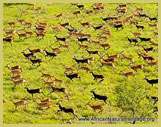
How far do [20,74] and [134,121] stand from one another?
9.80 metres

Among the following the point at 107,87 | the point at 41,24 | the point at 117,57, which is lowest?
the point at 107,87

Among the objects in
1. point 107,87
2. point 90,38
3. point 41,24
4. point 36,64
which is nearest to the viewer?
point 107,87

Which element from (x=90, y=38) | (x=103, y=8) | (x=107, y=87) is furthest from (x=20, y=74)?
(x=103, y=8)

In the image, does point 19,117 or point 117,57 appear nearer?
point 19,117

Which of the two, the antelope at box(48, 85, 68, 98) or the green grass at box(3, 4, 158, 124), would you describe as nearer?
the green grass at box(3, 4, 158, 124)

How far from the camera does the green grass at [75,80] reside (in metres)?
24.5

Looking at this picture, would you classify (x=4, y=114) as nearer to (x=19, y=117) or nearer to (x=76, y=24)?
(x=19, y=117)

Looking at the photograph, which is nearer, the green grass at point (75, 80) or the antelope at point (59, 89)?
the green grass at point (75, 80)

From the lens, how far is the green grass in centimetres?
2455

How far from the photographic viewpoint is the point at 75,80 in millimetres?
28688

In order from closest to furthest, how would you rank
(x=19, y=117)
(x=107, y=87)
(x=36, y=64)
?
(x=19, y=117) < (x=107, y=87) < (x=36, y=64)

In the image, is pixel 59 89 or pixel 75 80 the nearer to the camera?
pixel 59 89

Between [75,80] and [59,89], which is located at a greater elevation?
[75,80]

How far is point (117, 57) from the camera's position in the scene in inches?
1248
